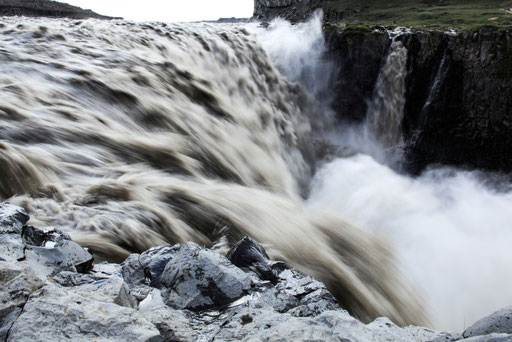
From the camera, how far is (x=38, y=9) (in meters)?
29.9

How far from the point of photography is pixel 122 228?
367cm

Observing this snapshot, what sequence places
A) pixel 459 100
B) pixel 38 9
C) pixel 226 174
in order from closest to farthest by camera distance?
pixel 226 174 → pixel 459 100 → pixel 38 9

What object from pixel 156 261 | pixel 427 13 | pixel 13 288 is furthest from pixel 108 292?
pixel 427 13

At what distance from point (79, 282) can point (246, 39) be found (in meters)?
11.6

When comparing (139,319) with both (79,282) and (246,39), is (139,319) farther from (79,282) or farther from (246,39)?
(246,39)

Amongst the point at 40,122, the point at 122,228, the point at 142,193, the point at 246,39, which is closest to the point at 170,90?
the point at 40,122

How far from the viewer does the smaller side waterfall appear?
38.0 ft

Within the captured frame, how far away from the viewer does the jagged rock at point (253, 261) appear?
3.09 meters

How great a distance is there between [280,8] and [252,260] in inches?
1573

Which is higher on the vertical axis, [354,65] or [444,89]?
[354,65]

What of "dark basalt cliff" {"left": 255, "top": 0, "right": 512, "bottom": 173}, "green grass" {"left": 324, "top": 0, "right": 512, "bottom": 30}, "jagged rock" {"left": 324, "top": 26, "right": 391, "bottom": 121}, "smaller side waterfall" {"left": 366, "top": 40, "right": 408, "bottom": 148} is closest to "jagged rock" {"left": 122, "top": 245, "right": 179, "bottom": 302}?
"dark basalt cliff" {"left": 255, "top": 0, "right": 512, "bottom": 173}

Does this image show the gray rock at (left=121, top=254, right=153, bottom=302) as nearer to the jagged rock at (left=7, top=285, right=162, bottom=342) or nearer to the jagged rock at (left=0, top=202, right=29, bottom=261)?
the jagged rock at (left=7, top=285, right=162, bottom=342)

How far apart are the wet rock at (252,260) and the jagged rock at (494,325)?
1392mm

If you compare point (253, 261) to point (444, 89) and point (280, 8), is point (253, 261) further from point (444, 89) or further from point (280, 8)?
point (280, 8)
